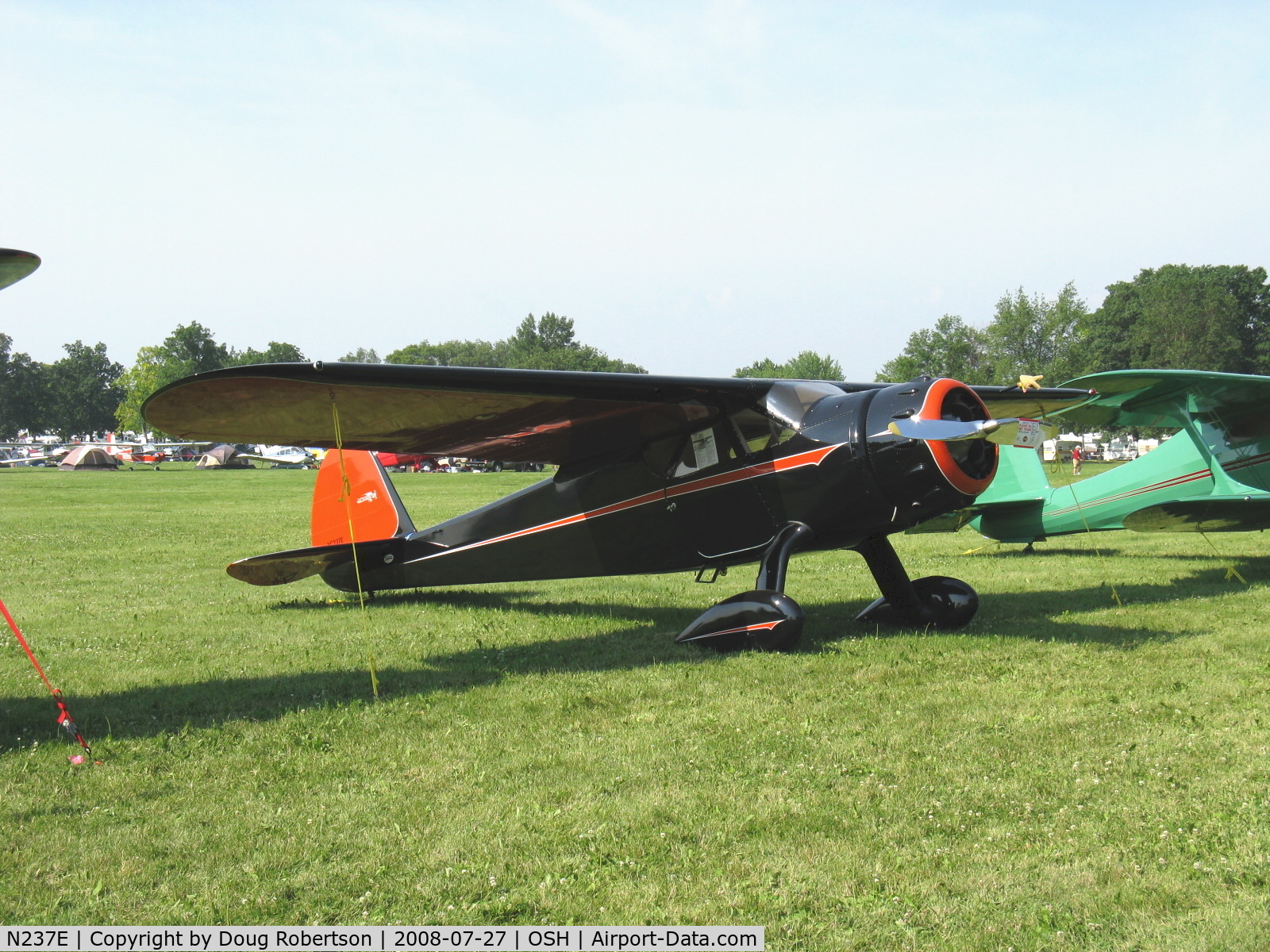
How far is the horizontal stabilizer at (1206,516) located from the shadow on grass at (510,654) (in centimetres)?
78

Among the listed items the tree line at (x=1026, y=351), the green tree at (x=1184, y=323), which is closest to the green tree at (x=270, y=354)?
the tree line at (x=1026, y=351)

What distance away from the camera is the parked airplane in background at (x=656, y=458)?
23.7ft

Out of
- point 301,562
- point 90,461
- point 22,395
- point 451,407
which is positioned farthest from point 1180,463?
point 22,395

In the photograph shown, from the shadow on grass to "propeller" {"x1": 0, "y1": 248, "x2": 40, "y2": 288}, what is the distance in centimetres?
266

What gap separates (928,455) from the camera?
24.7ft

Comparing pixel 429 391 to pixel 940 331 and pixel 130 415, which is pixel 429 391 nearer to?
pixel 940 331

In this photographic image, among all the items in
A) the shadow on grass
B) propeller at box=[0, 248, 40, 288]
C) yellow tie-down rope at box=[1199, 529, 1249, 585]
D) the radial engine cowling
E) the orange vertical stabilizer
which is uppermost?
propeller at box=[0, 248, 40, 288]

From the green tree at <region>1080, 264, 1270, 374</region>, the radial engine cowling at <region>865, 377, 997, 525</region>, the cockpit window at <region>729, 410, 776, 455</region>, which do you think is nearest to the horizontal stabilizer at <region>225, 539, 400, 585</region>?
the cockpit window at <region>729, 410, 776, 455</region>

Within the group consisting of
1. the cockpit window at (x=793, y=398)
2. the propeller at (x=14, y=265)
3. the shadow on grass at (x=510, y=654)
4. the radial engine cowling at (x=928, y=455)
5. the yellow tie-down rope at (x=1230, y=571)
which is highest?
the propeller at (x=14, y=265)

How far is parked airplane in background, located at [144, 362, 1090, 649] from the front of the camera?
7223 millimetres

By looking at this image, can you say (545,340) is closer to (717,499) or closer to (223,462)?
(223,462)

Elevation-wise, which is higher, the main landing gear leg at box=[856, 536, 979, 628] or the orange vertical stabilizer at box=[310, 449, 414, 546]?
the orange vertical stabilizer at box=[310, 449, 414, 546]

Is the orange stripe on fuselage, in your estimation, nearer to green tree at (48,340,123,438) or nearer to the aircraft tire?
the aircraft tire
